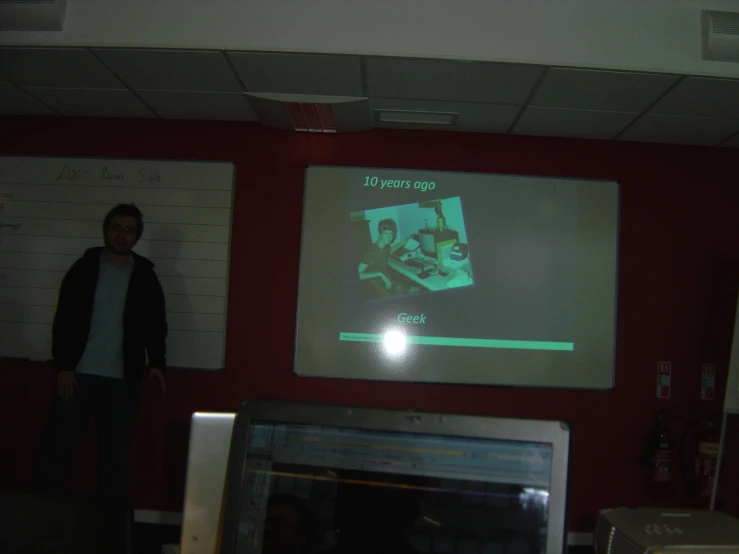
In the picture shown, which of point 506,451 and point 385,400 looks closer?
point 506,451

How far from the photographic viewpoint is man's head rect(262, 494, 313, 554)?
727mm

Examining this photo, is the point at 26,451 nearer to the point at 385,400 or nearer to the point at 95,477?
the point at 95,477

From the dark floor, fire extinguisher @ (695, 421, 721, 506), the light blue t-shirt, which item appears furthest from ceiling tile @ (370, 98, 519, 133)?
the dark floor

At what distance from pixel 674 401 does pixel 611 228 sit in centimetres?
113

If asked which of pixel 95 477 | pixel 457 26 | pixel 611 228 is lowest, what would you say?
pixel 95 477

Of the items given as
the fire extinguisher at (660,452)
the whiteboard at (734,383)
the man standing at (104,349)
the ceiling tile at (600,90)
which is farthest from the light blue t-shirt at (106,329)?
the whiteboard at (734,383)

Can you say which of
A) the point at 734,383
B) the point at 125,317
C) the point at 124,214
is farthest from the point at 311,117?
the point at 734,383

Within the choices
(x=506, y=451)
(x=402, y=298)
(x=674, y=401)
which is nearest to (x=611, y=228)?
(x=674, y=401)

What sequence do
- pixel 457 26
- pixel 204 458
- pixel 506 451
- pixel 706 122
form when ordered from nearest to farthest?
pixel 506 451 → pixel 204 458 → pixel 457 26 → pixel 706 122

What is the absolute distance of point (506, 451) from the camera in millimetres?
724

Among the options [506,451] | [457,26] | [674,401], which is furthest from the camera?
[674,401]

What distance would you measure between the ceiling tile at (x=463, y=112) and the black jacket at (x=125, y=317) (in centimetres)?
161

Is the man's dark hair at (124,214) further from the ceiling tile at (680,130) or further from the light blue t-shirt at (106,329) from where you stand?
the ceiling tile at (680,130)

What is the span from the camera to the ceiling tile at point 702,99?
2.78 metres
